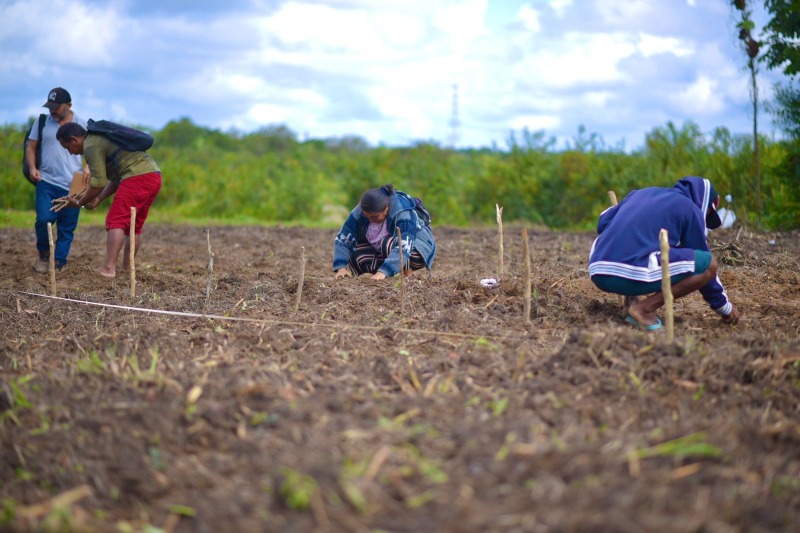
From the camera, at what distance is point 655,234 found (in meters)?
5.04

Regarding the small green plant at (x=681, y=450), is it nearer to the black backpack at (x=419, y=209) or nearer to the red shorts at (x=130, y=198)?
the black backpack at (x=419, y=209)

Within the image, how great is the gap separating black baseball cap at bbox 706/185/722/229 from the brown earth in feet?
2.26

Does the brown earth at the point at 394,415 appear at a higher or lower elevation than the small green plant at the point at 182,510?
higher

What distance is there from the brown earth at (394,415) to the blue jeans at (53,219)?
158cm

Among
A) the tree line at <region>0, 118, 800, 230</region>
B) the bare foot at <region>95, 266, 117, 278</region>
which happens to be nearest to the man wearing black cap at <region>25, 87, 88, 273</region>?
the bare foot at <region>95, 266, 117, 278</region>

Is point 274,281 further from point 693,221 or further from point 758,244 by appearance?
Answer: point 758,244

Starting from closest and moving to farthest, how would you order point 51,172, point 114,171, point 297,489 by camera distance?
point 297,489
point 114,171
point 51,172

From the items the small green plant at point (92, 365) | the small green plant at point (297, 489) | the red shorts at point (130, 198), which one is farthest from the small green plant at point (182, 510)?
the red shorts at point (130, 198)

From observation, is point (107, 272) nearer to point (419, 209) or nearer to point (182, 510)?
point (419, 209)

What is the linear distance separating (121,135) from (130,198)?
1.89 ft

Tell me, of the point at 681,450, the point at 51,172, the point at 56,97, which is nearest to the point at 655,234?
the point at 681,450

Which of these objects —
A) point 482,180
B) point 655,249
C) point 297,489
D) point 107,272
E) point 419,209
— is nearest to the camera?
point 297,489

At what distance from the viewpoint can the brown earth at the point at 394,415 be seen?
2.54m

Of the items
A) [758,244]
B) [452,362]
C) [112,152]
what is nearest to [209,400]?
[452,362]
